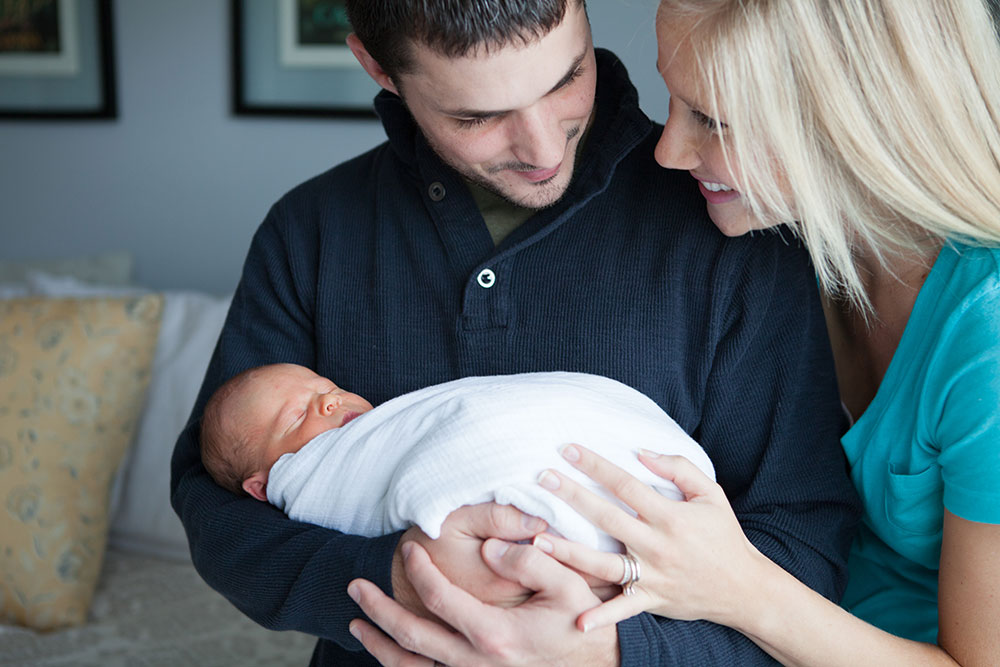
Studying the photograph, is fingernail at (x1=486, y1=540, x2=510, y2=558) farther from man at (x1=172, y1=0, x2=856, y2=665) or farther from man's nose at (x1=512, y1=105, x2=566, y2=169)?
man's nose at (x1=512, y1=105, x2=566, y2=169)

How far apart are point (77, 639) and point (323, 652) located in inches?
44.3

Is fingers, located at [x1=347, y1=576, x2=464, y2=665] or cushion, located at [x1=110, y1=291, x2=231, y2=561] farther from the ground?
fingers, located at [x1=347, y1=576, x2=464, y2=665]

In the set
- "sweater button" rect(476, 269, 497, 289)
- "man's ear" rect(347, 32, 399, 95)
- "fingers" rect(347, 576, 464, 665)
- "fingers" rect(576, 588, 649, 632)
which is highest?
"man's ear" rect(347, 32, 399, 95)

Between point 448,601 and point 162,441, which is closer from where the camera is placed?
point 448,601

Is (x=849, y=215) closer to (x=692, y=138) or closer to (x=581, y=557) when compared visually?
(x=692, y=138)

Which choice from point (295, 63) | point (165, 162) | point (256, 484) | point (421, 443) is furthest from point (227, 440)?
point (165, 162)

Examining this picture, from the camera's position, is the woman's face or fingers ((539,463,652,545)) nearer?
fingers ((539,463,652,545))

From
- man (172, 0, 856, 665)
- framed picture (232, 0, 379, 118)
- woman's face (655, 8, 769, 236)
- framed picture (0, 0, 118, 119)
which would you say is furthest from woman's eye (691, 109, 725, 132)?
framed picture (0, 0, 118, 119)

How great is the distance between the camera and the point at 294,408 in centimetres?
130

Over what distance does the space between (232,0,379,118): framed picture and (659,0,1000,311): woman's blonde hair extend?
1824 mm

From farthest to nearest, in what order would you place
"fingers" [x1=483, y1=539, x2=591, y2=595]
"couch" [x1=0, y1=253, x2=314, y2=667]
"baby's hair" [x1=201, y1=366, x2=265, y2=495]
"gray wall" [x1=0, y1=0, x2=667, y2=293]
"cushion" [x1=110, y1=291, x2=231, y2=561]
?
"gray wall" [x1=0, y1=0, x2=667, y2=293] < "cushion" [x1=110, y1=291, x2=231, y2=561] < "couch" [x1=0, y1=253, x2=314, y2=667] < "baby's hair" [x1=201, y1=366, x2=265, y2=495] < "fingers" [x1=483, y1=539, x2=591, y2=595]

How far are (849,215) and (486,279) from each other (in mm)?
493

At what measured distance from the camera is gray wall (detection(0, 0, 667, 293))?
2.91 meters

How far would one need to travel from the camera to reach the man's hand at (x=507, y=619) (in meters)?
1.01
